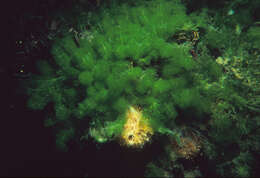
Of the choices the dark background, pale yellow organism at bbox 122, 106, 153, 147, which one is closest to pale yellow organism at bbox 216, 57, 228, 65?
pale yellow organism at bbox 122, 106, 153, 147

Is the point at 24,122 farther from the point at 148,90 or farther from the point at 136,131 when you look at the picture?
the point at 148,90

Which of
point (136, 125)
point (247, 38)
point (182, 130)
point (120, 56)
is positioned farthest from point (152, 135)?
point (247, 38)

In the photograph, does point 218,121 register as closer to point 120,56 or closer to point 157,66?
point 157,66

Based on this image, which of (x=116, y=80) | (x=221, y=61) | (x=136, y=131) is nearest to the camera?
(x=136, y=131)

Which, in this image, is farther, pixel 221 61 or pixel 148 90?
pixel 221 61

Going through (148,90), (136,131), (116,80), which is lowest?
(136,131)

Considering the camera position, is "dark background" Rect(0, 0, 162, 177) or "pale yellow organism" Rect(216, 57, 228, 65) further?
"pale yellow organism" Rect(216, 57, 228, 65)

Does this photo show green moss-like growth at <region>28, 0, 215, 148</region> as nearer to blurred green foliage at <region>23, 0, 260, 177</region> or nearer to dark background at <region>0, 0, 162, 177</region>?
blurred green foliage at <region>23, 0, 260, 177</region>

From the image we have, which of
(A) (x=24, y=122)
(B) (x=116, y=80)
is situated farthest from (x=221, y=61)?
(A) (x=24, y=122)
